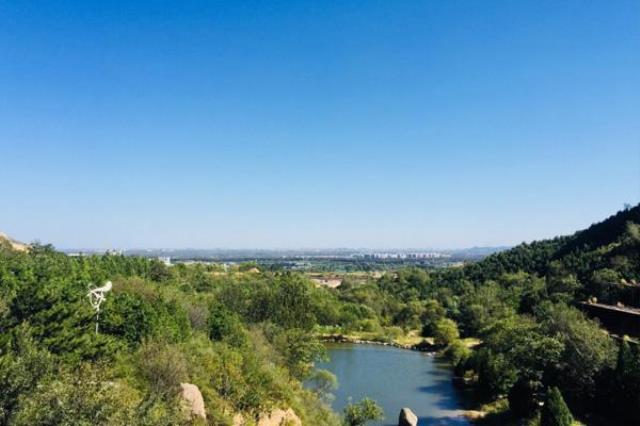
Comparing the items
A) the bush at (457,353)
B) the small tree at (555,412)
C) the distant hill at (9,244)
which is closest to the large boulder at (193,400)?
the small tree at (555,412)

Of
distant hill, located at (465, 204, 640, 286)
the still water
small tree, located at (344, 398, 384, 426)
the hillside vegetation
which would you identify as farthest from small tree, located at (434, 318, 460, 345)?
small tree, located at (344, 398, 384, 426)

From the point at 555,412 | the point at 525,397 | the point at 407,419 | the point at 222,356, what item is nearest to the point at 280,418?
the point at 222,356

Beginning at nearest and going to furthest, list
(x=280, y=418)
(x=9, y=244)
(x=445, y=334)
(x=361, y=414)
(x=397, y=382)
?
(x=280, y=418)
(x=361, y=414)
(x=397, y=382)
(x=445, y=334)
(x=9, y=244)

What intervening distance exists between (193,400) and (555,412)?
678 inches

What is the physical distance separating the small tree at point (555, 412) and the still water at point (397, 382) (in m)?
7.74

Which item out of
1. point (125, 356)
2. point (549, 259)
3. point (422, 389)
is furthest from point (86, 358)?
point (549, 259)

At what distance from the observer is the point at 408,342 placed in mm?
66312

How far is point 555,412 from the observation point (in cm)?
2397

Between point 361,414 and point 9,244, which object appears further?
point 9,244

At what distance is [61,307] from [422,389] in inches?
1168

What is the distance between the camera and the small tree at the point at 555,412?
23.8m

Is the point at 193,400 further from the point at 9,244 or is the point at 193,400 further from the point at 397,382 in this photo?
the point at 9,244

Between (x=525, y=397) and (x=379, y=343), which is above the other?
(x=525, y=397)

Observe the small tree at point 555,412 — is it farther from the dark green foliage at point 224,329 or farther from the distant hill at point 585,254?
the distant hill at point 585,254
